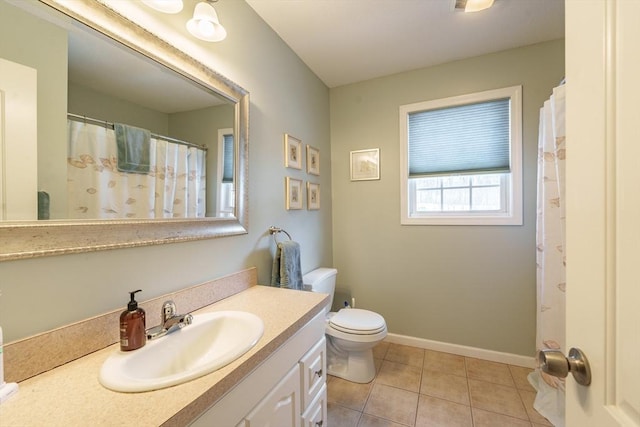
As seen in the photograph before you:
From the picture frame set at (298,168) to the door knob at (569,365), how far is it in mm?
1546

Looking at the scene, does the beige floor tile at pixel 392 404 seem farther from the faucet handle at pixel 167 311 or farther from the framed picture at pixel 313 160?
the framed picture at pixel 313 160

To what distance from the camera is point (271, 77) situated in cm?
171

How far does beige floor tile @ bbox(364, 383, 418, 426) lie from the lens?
5.08 feet

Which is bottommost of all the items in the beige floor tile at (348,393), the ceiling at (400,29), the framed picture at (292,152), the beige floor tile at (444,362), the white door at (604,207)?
the beige floor tile at (348,393)

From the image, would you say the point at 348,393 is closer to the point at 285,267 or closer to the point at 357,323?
the point at 357,323

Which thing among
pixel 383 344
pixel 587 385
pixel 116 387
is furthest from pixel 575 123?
pixel 383 344

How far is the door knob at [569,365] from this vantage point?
1.59ft

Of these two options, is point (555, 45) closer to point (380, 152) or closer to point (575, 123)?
point (380, 152)

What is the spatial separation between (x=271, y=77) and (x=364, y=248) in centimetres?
165

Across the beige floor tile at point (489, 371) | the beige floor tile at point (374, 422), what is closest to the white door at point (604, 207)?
the beige floor tile at point (374, 422)

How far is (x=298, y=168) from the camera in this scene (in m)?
2.00

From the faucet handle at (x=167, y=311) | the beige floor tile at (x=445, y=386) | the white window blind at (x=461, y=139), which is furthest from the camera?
the white window blind at (x=461, y=139)

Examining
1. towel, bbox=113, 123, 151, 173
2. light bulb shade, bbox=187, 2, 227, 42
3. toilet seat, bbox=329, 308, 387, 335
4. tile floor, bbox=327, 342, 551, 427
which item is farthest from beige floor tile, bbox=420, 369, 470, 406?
light bulb shade, bbox=187, 2, 227, 42

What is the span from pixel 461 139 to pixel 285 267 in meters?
1.81
